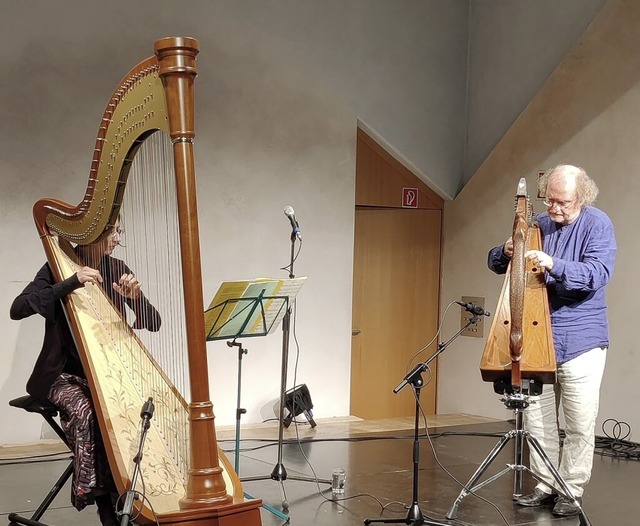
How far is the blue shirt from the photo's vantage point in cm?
396

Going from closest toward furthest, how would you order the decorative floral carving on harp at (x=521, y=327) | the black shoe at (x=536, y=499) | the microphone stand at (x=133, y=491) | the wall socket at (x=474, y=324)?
Answer: the microphone stand at (x=133, y=491) → the decorative floral carving on harp at (x=521, y=327) → the black shoe at (x=536, y=499) → the wall socket at (x=474, y=324)

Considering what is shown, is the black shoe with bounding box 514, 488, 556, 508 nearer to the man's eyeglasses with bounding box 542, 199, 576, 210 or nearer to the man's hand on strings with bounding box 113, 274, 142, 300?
the man's eyeglasses with bounding box 542, 199, 576, 210

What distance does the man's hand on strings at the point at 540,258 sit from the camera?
3.82 metres

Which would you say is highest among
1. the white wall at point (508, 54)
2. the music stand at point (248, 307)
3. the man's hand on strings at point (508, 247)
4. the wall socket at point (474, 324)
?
the white wall at point (508, 54)

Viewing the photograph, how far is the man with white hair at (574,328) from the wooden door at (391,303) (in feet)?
9.35

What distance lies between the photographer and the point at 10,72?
212 inches

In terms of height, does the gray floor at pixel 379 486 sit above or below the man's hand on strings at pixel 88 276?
below

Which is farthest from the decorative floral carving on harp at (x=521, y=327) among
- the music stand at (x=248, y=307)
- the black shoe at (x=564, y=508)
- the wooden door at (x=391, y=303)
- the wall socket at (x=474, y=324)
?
the wooden door at (x=391, y=303)

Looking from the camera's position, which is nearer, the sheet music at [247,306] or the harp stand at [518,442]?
the sheet music at [247,306]

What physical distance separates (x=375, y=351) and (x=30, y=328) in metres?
2.74

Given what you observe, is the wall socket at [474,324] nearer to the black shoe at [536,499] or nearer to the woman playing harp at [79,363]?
the black shoe at [536,499]

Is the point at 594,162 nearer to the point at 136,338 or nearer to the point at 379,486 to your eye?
the point at 379,486

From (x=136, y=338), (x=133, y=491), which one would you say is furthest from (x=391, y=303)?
(x=133, y=491)

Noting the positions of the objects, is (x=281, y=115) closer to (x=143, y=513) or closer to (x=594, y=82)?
(x=594, y=82)
